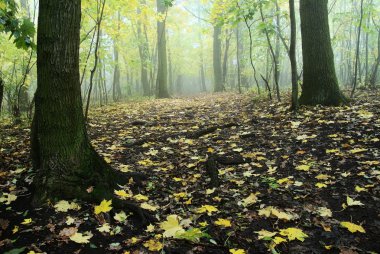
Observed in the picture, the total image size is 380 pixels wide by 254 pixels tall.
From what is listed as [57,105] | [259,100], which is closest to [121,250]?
[57,105]

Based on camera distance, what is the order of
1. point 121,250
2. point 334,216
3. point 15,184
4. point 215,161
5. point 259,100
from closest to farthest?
1. point 121,250
2. point 334,216
3. point 15,184
4. point 215,161
5. point 259,100

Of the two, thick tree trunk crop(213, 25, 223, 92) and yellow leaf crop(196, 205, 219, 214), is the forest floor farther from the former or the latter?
thick tree trunk crop(213, 25, 223, 92)

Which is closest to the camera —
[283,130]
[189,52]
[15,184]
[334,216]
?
[334,216]

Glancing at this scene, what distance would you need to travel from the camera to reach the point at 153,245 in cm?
279

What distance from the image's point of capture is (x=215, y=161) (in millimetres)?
4738

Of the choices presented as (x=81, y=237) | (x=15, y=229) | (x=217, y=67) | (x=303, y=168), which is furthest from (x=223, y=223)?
(x=217, y=67)

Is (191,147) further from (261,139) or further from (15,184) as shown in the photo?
(15,184)

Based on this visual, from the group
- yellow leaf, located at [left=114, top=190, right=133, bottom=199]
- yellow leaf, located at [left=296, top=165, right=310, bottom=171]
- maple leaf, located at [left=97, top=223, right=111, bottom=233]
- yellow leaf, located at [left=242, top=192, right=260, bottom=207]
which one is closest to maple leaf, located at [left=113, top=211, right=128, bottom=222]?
maple leaf, located at [left=97, top=223, right=111, bottom=233]

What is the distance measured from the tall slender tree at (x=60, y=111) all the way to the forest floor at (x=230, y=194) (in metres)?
0.24

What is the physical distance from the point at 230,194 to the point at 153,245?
1.39 metres

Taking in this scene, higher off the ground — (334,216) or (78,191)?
(78,191)

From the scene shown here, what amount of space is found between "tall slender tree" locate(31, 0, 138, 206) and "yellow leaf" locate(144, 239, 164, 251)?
0.92 metres

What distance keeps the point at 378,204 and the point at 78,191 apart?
3.32 meters

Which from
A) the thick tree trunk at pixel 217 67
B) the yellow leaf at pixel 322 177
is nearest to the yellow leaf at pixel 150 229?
the yellow leaf at pixel 322 177
